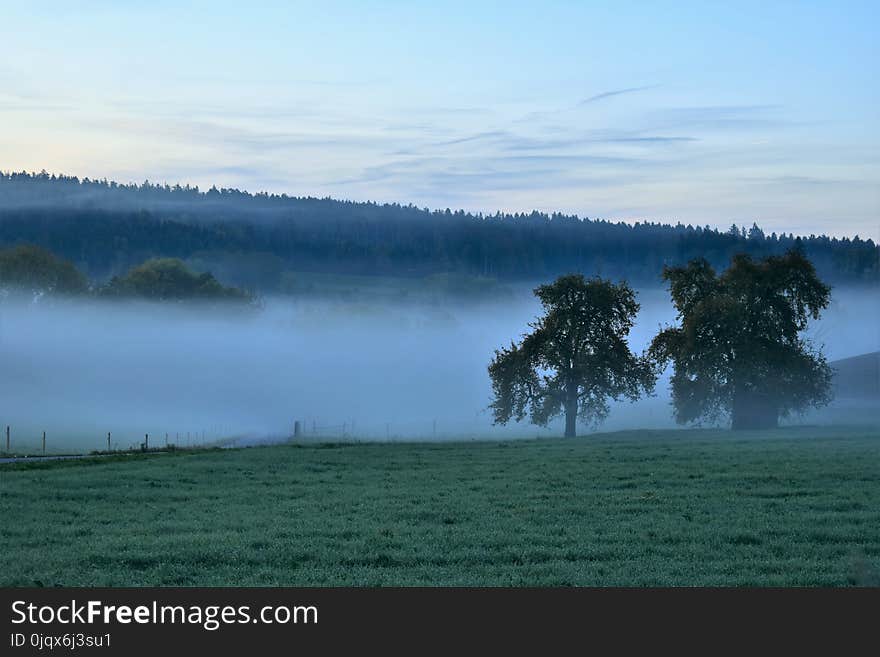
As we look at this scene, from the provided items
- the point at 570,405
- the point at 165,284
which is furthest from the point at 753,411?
the point at 165,284

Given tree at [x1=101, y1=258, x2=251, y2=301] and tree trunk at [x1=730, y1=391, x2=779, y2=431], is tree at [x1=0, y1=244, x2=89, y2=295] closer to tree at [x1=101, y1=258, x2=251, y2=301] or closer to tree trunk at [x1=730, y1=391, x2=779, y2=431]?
tree at [x1=101, y1=258, x2=251, y2=301]

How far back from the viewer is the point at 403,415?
166 metres

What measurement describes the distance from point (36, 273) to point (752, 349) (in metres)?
112

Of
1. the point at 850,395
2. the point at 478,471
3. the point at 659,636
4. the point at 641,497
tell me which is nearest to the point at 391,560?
the point at 659,636

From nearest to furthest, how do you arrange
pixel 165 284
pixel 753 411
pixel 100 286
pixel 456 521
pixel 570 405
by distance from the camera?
pixel 456 521 → pixel 753 411 → pixel 570 405 → pixel 165 284 → pixel 100 286

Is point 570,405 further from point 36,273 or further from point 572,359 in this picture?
point 36,273

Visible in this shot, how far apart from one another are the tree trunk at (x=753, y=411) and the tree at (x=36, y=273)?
10899cm

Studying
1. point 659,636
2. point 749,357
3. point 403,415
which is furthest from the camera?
point 403,415

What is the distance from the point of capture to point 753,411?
79250mm

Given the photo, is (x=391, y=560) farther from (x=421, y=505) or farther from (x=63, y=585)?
(x=421, y=505)

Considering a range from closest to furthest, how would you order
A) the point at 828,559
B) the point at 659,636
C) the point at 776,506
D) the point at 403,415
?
1. the point at 659,636
2. the point at 828,559
3. the point at 776,506
4. the point at 403,415

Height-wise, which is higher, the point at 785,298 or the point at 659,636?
the point at 785,298

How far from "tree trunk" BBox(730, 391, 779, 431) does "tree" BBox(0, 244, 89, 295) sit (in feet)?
358

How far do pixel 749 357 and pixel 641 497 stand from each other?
46.9 metres
